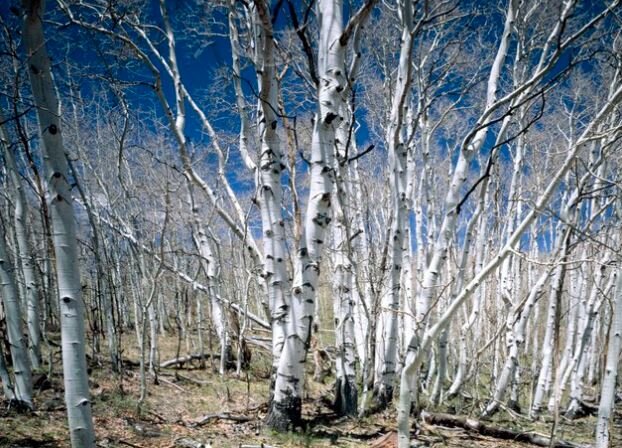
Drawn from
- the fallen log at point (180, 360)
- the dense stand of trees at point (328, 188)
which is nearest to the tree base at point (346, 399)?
the dense stand of trees at point (328, 188)

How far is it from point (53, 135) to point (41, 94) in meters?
0.25

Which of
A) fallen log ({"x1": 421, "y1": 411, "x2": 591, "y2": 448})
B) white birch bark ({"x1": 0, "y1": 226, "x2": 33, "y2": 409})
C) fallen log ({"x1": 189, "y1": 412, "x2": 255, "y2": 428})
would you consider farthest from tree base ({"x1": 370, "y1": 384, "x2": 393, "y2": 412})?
white birch bark ({"x1": 0, "y1": 226, "x2": 33, "y2": 409})

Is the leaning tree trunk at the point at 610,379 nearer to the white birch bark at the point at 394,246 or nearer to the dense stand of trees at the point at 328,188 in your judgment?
the dense stand of trees at the point at 328,188

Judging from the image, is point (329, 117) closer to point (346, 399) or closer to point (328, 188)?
point (328, 188)

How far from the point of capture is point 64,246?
221cm

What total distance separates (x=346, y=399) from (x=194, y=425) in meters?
2.01

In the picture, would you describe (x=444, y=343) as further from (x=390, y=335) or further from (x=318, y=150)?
(x=318, y=150)

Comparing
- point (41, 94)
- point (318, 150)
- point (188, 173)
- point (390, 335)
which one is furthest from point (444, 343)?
point (41, 94)

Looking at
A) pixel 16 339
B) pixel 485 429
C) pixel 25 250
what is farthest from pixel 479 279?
pixel 25 250

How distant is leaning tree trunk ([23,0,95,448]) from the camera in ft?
7.09

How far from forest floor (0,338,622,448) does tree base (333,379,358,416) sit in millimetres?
149

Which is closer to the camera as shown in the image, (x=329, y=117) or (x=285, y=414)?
(x=329, y=117)

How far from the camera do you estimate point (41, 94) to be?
218 cm

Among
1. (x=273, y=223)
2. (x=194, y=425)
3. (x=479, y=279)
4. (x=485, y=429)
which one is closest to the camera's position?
(x=479, y=279)
